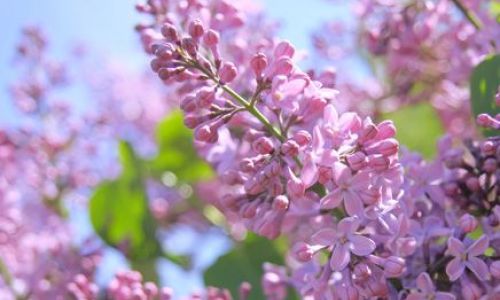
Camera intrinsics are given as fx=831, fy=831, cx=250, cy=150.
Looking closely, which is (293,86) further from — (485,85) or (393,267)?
(485,85)

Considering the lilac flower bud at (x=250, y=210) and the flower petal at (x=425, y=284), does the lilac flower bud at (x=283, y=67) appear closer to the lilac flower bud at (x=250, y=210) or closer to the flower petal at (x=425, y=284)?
the lilac flower bud at (x=250, y=210)

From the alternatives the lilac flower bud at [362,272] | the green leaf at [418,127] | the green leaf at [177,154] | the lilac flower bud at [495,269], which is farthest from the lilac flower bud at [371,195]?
the green leaf at [177,154]

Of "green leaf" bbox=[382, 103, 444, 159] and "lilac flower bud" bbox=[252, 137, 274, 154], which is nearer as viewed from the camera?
"lilac flower bud" bbox=[252, 137, 274, 154]

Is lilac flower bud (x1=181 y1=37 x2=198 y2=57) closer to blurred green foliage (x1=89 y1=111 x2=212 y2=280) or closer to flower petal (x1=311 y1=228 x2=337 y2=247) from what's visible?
flower petal (x1=311 y1=228 x2=337 y2=247)

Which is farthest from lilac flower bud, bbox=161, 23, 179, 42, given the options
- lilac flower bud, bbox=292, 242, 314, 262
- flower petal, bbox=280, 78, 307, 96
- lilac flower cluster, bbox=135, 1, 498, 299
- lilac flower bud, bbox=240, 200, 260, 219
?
lilac flower bud, bbox=292, 242, 314, 262

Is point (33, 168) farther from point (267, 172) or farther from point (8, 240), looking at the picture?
point (267, 172)

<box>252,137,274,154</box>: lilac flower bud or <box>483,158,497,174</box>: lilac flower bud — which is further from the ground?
<box>252,137,274,154</box>: lilac flower bud
